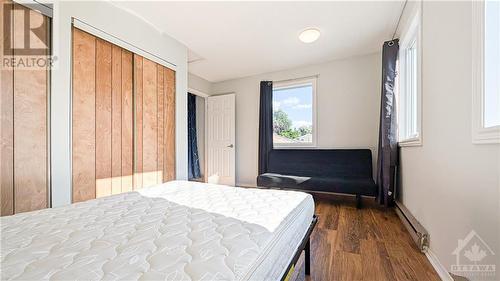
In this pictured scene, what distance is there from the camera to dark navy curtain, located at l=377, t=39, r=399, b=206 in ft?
8.49

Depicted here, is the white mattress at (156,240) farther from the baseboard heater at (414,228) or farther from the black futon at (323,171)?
the black futon at (323,171)

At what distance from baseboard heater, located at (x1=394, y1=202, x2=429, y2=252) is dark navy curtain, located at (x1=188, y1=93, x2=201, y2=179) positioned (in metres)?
4.21

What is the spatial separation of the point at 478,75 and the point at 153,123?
2.89 metres

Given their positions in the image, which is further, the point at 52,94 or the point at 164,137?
the point at 164,137

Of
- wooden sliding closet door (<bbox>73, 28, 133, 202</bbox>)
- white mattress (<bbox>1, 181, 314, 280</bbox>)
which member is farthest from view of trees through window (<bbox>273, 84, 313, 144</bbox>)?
white mattress (<bbox>1, 181, 314, 280</bbox>)

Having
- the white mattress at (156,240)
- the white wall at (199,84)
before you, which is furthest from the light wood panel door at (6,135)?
the white wall at (199,84)

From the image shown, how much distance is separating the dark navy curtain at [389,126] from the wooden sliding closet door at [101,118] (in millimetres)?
3170

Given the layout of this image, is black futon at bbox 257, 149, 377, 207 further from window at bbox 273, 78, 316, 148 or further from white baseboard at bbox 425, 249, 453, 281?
white baseboard at bbox 425, 249, 453, 281

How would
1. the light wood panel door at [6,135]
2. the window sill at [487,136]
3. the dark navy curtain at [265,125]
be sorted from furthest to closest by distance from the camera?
the dark navy curtain at [265,125]
the light wood panel door at [6,135]
the window sill at [487,136]

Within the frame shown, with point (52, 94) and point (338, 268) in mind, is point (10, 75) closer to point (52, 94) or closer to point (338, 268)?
point (52, 94)

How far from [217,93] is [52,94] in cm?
331

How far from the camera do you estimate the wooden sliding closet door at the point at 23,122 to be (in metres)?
1.51

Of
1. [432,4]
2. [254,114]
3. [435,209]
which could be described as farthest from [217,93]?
[435,209]

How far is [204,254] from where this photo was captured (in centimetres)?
63
